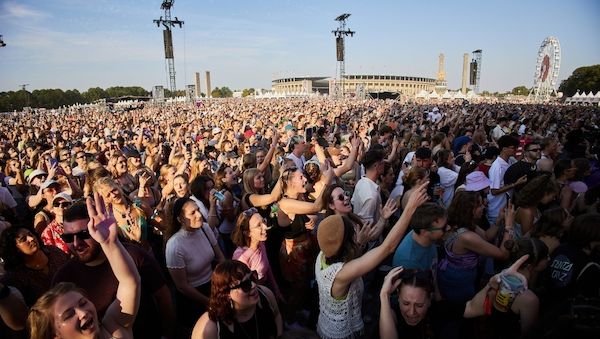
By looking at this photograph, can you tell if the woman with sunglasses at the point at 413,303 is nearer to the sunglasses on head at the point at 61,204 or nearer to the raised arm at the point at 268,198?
the raised arm at the point at 268,198

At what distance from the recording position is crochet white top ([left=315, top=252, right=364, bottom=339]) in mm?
2193

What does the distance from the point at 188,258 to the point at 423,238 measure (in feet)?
6.29

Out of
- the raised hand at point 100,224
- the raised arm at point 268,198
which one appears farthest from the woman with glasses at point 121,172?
the raised hand at point 100,224

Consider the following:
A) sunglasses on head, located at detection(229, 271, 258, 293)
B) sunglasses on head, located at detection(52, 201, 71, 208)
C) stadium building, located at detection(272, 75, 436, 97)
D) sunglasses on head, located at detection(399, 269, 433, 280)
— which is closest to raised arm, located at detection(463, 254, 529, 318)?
sunglasses on head, located at detection(399, 269, 433, 280)

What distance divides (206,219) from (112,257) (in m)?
1.72

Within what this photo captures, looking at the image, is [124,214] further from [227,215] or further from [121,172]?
[121,172]

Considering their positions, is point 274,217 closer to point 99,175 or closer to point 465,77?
point 99,175

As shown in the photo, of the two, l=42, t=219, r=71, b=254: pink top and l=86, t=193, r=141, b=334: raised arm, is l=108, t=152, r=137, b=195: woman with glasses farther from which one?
l=86, t=193, r=141, b=334: raised arm

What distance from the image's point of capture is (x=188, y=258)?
9.09ft

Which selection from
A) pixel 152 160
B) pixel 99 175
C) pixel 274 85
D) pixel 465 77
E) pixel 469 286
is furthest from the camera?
pixel 274 85

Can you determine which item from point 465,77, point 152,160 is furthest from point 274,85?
point 152,160

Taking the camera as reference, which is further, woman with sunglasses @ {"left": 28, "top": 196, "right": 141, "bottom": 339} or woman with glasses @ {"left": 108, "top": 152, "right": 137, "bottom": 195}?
woman with glasses @ {"left": 108, "top": 152, "right": 137, "bottom": 195}

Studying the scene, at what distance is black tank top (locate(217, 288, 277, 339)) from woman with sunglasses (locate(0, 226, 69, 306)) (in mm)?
1619

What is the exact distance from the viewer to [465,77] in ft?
306
